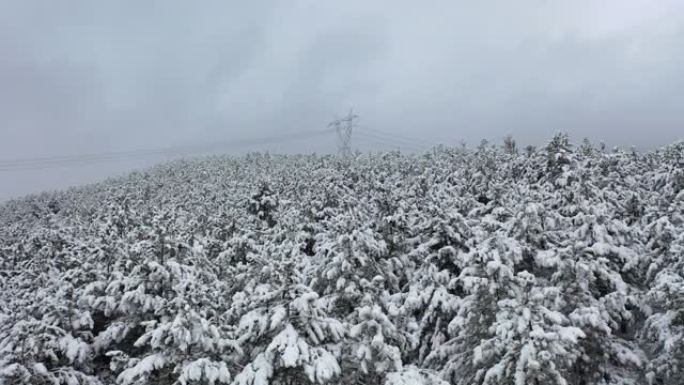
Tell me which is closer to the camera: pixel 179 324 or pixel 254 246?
pixel 179 324

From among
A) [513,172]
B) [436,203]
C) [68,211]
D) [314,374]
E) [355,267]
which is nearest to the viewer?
[314,374]

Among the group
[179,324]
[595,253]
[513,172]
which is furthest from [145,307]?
[513,172]

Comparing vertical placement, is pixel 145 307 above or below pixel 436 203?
below

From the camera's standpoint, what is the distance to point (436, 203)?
2042cm

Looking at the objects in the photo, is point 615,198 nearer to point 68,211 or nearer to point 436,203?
point 436,203

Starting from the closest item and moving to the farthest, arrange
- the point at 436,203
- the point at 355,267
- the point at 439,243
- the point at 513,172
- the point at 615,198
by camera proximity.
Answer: the point at 355,267, the point at 439,243, the point at 436,203, the point at 615,198, the point at 513,172

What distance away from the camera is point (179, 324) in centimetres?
1078

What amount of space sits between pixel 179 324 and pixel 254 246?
38.4 feet

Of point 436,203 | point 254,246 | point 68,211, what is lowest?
point 68,211

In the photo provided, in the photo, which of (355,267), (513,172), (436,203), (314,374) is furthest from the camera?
(513,172)

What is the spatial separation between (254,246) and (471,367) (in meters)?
11.6

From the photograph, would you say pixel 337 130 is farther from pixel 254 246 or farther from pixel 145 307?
pixel 145 307

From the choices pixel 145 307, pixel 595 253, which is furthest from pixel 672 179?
pixel 145 307

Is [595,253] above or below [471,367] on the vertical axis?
above
